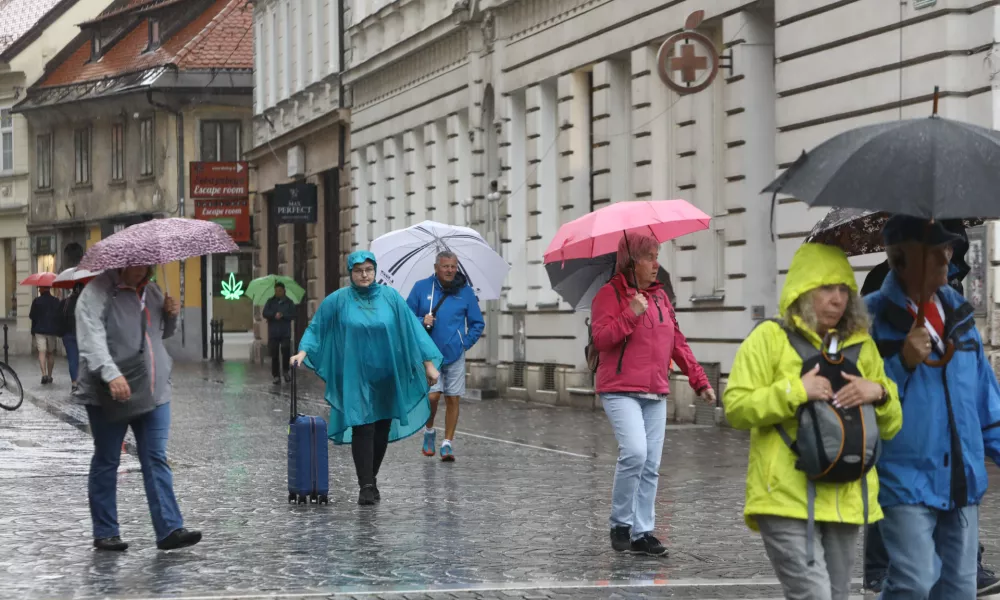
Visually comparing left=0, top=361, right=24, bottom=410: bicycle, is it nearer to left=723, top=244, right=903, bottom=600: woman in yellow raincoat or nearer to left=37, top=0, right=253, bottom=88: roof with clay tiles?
left=723, top=244, right=903, bottom=600: woman in yellow raincoat

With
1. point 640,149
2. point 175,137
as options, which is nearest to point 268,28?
point 175,137

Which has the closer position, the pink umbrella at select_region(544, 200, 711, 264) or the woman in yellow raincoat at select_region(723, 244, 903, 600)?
the woman in yellow raincoat at select_region(723, 244, 903, 600)

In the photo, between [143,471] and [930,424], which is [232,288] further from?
[930,424]

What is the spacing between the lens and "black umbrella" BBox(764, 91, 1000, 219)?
5.93m

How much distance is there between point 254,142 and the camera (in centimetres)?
4888

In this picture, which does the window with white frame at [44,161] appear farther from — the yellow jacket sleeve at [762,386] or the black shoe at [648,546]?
the yellow jacket sleeve at [762,386]

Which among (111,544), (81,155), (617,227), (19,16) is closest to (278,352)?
(111,544)

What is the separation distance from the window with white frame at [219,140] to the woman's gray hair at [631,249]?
145ft

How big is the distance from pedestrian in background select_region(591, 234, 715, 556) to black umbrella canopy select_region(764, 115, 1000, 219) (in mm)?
4010

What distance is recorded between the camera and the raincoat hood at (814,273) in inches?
246

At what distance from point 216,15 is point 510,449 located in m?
39.8

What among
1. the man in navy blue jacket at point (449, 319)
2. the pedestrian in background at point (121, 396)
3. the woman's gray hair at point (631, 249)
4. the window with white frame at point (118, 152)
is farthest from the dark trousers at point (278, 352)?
the window with white frame at point (118, 152)

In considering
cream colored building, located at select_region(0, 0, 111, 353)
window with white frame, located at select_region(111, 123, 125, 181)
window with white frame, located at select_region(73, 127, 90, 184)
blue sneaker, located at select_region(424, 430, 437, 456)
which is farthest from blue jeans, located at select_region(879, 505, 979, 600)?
cream colored building, located at select_region(0, 0, 111, 353)

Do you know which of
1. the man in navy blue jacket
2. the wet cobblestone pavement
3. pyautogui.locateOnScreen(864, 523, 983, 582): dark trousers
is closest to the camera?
→ pyautogui.locateOnScreen(864, 523, 983, 582): dark trousers
